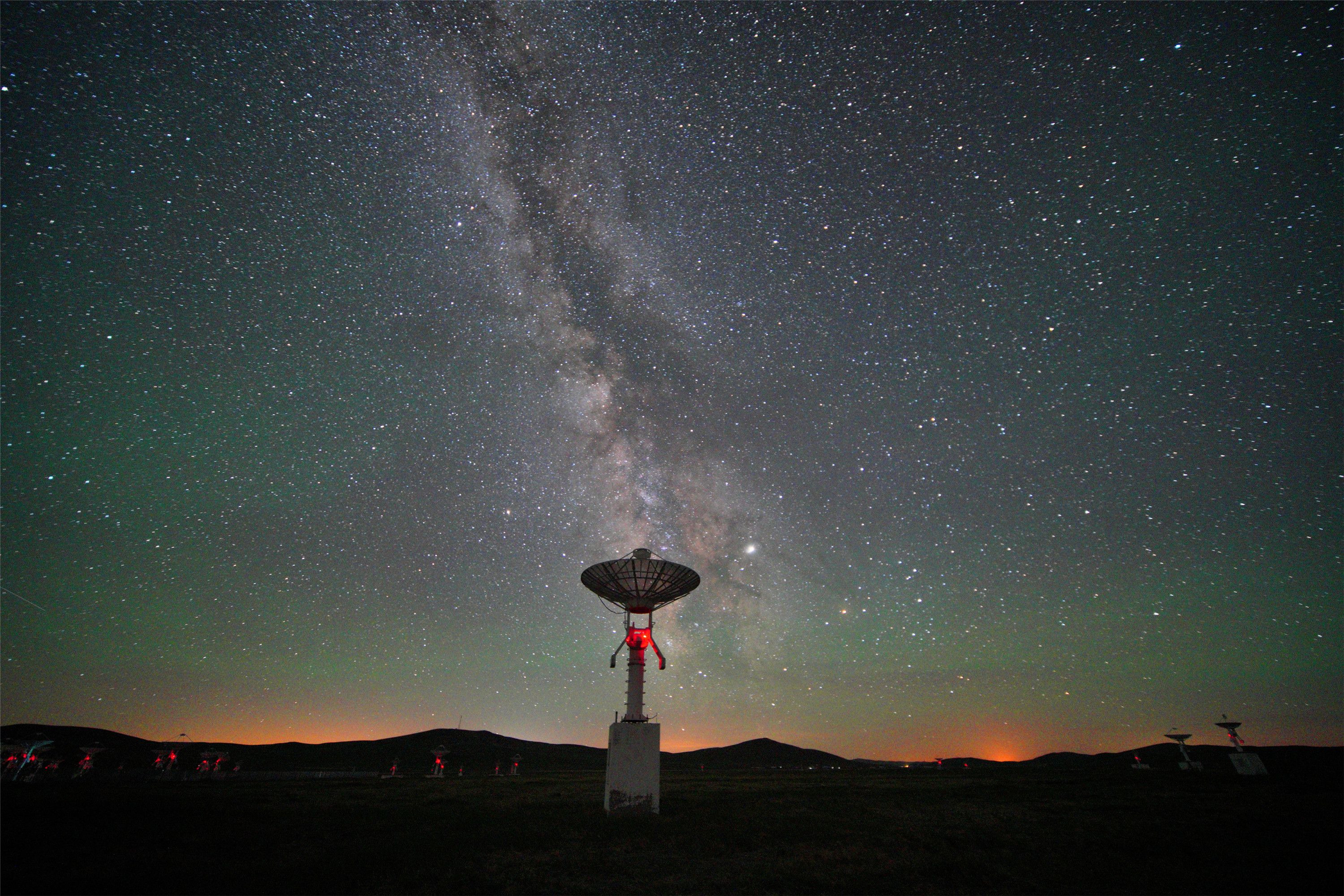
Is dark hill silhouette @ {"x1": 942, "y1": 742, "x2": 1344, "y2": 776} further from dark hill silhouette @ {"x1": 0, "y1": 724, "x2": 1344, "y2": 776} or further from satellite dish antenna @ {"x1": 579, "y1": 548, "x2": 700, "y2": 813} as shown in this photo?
satellite dish antenna @ {"x1": 579, "y1": 548, "x2": 700, "y2": 813}

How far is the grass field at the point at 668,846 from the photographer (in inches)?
468

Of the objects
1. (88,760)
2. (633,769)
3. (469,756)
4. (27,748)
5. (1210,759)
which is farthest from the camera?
(469,756)

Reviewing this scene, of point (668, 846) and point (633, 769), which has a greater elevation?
point (633, 769)

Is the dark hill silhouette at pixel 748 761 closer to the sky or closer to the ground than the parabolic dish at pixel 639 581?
closer to the ground

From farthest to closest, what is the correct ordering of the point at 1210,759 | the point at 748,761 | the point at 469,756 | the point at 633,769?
the point at 748,761
the point at 469,756
the point at 1210,759
the point at 633,769

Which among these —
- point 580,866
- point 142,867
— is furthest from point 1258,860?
point 142,867

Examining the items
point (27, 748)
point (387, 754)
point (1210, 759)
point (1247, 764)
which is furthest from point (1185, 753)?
point (387, 754)

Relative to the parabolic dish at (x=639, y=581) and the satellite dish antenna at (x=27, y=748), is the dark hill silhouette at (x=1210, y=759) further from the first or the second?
the satellite dish antenna at (x=27, y=748)

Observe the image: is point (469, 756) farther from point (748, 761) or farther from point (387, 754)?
point (748, 761)

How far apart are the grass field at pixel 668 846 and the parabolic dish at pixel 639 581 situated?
869cm

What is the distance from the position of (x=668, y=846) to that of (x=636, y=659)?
28.7 feet

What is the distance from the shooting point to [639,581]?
1016 inches

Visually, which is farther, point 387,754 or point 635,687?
point 387,754

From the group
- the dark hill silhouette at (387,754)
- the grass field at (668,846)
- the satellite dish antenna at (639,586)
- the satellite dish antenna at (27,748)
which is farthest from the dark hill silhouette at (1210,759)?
the satellite dish antenna at (27,748)
